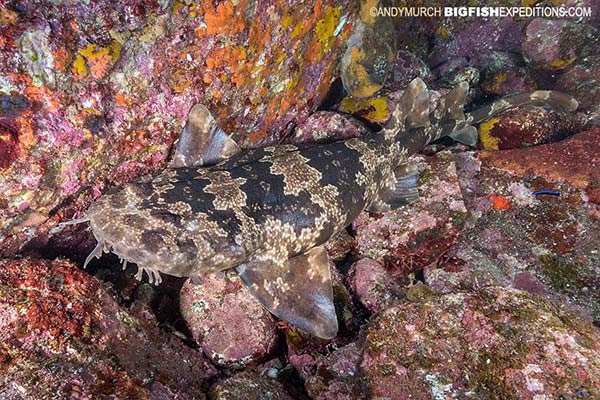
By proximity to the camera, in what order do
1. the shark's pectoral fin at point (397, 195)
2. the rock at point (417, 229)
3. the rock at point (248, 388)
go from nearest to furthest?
the rock at point (248, 388)
the rock at point (417, 229)
the shark's pectoral fin at point (397, 195)

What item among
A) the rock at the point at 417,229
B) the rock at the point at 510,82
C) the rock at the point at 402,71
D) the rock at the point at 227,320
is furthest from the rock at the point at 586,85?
the rock at the point at 227,320

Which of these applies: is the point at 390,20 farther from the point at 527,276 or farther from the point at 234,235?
the point at 234,235

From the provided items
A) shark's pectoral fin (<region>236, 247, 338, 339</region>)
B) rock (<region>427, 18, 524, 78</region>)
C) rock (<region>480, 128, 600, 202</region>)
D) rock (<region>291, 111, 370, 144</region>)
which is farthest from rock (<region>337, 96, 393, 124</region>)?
rock (<region>427, 18, 524, 78</region>)

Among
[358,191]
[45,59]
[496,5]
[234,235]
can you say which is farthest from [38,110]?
[496,5]

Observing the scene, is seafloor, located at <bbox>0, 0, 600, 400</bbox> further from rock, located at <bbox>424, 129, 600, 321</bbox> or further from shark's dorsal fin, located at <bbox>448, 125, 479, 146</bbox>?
shark's dorsal fin, located at <bbox>448, 125, 479, 146</bbox>

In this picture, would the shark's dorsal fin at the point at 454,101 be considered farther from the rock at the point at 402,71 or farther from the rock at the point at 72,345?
the rock at the point at 72,345

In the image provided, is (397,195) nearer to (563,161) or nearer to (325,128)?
(325,128)
